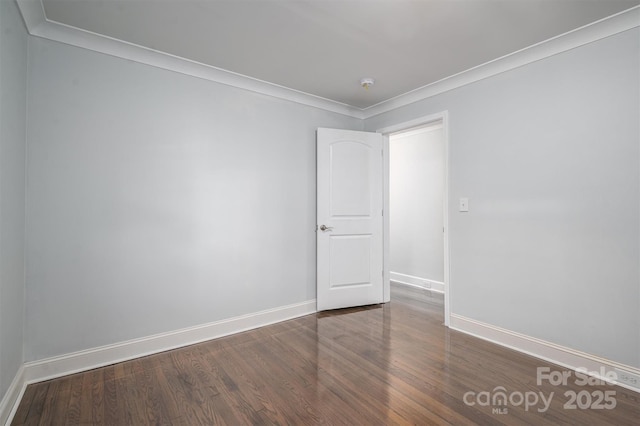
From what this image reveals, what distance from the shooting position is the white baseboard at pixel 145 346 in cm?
216

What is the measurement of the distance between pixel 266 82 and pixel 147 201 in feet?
5.40

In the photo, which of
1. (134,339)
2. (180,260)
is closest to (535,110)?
(180,260)

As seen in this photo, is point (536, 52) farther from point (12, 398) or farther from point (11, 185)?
point (12, 398)

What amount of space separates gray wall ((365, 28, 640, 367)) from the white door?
1.00 meters

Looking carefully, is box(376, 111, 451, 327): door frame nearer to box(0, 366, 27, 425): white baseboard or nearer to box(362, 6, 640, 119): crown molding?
box(362, 6, 640, 119): crown molding

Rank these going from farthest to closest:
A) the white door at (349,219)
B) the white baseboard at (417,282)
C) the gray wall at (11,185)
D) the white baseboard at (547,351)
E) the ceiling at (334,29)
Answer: the white baseboard at (417,282)
the white door at (349,219)
the white baseboard at (547,351)
the ceiling at (334,29)
the gray wall at (11,185)

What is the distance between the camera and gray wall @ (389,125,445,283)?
15.2 ft

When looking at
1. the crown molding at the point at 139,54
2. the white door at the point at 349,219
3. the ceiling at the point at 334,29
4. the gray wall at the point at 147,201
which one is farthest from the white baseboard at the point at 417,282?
the crown molding at the point at 139,54

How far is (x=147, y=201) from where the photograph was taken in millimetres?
2566

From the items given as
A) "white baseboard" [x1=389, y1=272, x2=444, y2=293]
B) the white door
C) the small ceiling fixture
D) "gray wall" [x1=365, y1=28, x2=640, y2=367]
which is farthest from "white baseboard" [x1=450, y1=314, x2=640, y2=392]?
the small ceiling fixture

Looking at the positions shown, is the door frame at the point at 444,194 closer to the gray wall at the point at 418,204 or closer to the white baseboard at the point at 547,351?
the white baseboard at the point at 547,351

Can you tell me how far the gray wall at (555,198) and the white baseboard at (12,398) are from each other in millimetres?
3388

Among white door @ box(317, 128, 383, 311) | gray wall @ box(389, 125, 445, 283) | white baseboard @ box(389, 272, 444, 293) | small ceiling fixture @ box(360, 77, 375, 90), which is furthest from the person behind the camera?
gray wall @ box(389, 125, 445, 283)

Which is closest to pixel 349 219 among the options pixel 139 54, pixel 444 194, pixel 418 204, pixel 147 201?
pixel 444 194
